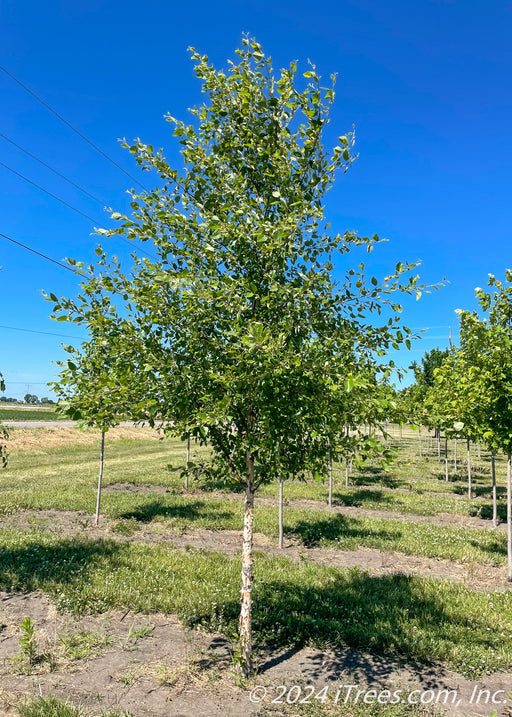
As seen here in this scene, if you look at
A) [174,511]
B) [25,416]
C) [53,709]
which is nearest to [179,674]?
[53,709]

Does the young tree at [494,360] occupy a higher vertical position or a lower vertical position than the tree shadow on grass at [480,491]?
higher

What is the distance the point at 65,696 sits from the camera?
5.17 metres

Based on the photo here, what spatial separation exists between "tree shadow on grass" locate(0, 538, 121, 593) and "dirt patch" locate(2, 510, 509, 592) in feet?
3.72

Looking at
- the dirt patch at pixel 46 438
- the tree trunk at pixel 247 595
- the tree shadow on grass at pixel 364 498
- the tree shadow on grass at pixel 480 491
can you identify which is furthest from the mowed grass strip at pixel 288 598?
the dirt patch at pixel 46 438

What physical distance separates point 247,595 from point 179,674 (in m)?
1.32

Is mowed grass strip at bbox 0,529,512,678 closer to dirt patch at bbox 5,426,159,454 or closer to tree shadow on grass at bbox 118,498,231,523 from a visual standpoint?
tree shadow on grass at bbox 118,498,231,523

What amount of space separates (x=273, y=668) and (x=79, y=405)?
4.47m

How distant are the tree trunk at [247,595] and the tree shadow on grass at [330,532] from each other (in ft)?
20.7

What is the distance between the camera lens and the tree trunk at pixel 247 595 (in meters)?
5.69

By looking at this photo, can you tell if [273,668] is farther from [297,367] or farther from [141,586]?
[297,367]

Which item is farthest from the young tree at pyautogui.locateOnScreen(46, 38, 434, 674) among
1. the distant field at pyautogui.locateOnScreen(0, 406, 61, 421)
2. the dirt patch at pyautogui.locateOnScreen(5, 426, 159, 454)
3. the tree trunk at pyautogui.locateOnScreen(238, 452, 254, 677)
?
the distant field at pyautogui.locateOnScreen(0, 406, 61, 421)

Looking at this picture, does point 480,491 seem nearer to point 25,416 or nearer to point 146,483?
point 146,483

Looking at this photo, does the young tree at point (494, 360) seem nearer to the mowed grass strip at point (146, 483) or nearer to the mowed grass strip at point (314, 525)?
the mowed grass strip at point (314, 525)

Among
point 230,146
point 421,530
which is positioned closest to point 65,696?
point 230,146
